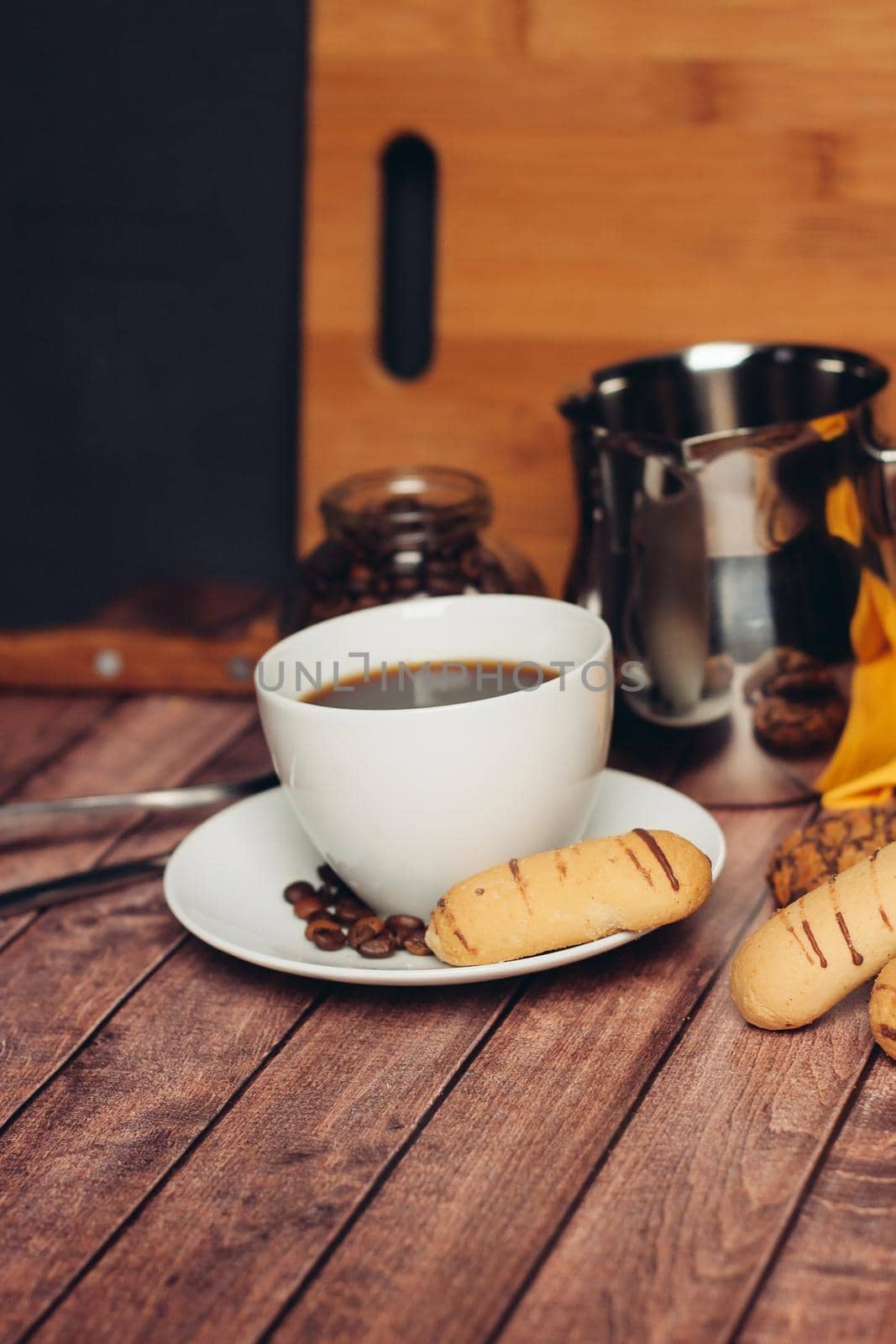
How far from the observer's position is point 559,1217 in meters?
0.67

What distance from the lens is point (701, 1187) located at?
683 mm

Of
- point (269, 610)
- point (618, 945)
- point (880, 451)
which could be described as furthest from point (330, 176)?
point (618, 945)

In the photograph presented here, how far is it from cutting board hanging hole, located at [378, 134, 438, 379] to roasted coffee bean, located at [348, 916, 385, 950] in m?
0.63

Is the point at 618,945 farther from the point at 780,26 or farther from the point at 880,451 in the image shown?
the point at 780,26

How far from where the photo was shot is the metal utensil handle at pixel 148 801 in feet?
3.58

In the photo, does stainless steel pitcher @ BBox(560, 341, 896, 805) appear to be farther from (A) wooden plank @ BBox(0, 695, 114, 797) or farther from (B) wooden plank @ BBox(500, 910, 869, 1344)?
(A) wooden plank @ BBox(0, 695, 114, 797)

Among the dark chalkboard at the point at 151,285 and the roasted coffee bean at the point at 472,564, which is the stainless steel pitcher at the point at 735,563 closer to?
the roasted coffee bean at the point at 472,564

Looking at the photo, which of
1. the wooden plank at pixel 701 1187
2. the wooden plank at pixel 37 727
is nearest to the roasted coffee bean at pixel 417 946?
the wooden plank at pixel 701 1187

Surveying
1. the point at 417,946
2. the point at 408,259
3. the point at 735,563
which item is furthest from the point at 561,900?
the point at 408,259

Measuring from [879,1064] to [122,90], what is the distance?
106 cm

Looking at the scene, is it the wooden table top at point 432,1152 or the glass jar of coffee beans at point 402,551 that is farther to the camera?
the glass jar of coffee beans at point 402,551

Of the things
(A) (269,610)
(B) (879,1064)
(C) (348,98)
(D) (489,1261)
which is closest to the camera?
(D) (489,1261)

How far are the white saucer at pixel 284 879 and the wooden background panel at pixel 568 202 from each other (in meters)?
0.38

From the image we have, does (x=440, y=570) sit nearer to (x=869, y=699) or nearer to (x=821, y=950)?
(x=869, y=699)
